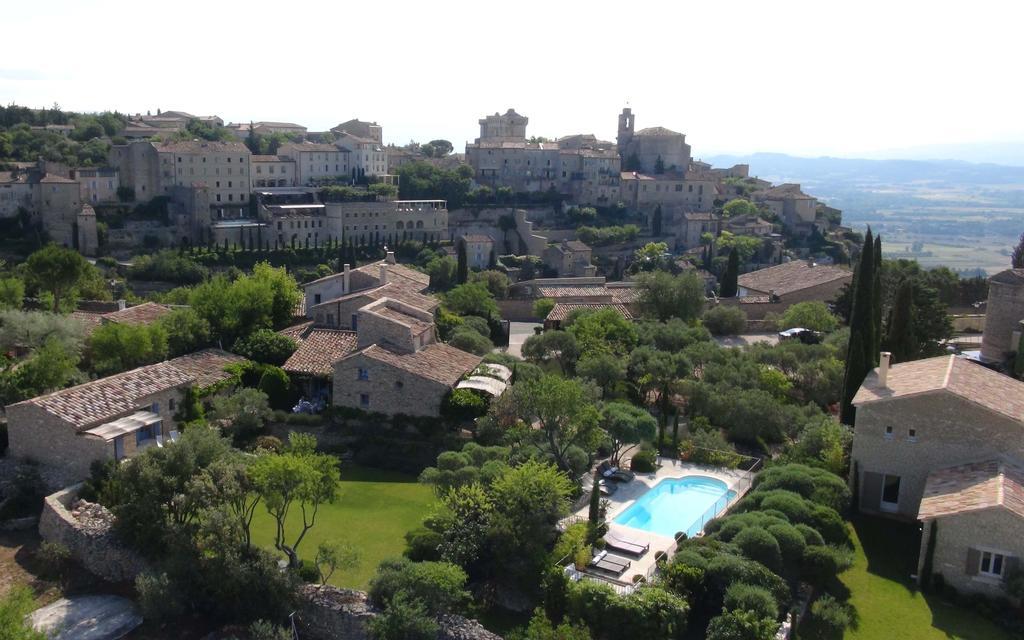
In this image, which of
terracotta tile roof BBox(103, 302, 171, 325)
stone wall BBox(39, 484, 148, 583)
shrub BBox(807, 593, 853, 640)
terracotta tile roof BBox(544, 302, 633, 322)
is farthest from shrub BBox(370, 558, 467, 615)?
terracotta tile roof BBox(544, 302, 633, 322)

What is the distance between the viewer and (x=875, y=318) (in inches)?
1153

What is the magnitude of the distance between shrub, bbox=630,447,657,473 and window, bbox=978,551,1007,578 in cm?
930

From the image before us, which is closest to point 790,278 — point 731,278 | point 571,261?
point 731,278

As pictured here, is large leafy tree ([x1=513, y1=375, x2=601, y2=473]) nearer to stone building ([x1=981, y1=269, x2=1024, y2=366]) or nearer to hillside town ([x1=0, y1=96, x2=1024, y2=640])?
hillside town ([x1=0, y1=96, x2=1024, y2=640])

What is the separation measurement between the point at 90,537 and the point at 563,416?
42.3ft

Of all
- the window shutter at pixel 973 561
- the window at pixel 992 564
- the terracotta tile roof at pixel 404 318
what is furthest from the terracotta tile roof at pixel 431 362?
the window at pixel 992 564

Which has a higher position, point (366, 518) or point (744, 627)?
point (744, 627)

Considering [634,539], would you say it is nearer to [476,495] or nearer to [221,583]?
[476,495]

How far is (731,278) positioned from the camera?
51.9m

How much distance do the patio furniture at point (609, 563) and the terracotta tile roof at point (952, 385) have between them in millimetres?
8529

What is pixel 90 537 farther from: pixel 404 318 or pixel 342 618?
pixel 404 318

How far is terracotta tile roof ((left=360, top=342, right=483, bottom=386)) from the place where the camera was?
28.3 meters

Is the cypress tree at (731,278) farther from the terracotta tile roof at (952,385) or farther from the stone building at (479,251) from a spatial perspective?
the terracotta tile roof at (952,385)

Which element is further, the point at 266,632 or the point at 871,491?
the point at 871,491
